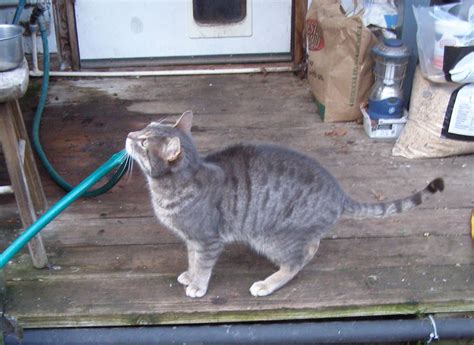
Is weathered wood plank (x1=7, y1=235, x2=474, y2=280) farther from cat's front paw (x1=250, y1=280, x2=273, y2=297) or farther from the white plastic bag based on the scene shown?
the white plastic bag

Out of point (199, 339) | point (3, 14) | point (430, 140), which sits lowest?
point (199, 339)

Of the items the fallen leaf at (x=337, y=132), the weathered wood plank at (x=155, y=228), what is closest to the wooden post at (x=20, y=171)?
the weathered wood plank at (x=155, y=228)

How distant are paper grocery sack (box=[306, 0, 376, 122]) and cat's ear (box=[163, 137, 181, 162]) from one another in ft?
5.47

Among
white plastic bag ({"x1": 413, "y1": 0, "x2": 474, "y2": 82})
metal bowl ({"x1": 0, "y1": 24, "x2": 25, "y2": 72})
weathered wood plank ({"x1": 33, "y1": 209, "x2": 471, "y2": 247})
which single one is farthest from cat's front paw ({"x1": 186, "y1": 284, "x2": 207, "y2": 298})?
white plastic bag ({"x1": 413, "y1": 0, "x2": 474, "y2": 82})

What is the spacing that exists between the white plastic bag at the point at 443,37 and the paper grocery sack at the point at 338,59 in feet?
1.11

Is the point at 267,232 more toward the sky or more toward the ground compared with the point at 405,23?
more toward the ground

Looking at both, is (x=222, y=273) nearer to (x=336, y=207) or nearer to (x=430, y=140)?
(x=336, y=207)

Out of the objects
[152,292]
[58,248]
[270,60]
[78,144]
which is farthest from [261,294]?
[270,60]

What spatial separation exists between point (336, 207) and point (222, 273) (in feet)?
1.80

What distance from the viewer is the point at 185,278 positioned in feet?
8.20

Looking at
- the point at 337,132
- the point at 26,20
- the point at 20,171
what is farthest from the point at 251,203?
the point at 26,20

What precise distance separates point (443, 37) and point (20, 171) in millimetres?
2065

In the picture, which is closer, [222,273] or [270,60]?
[222,273]

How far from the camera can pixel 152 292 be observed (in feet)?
8.14
